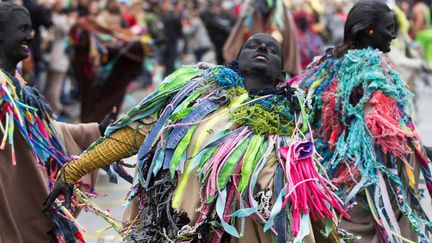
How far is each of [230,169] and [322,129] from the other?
1757 millimetres

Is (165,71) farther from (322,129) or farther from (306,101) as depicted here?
(306,101)

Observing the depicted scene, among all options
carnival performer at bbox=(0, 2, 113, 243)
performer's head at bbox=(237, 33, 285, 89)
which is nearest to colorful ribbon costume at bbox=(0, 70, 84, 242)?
carnival performer at bbox=(0, 2, 113, 243)

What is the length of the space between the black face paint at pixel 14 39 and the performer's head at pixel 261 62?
62.9 inches

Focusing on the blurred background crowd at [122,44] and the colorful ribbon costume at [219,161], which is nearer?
the colorful ribbon costume at [219,161]

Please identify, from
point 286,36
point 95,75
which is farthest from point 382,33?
point 95,75

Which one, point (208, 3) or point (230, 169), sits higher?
point (230, 169)

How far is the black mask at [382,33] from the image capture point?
6.19 meters

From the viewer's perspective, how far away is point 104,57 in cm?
1383

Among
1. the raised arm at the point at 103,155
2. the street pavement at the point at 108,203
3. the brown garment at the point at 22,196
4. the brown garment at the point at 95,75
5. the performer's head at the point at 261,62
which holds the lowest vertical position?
the brown garment at the point at 95,75

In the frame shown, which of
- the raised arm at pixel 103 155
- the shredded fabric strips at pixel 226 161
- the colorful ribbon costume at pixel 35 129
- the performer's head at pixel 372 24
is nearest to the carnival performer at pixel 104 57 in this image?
the colorful ribbon costume at pixel 35 129

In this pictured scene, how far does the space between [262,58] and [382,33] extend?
5.33 feet

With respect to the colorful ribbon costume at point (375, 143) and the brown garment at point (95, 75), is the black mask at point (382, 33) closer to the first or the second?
the colorful ribbon costume at point (375, 143)

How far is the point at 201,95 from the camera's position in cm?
484

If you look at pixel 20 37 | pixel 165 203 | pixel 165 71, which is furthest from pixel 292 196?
pixel 165 71
